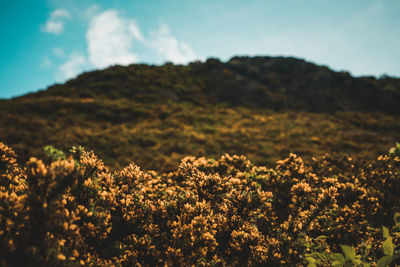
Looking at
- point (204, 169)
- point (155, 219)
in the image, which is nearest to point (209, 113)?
point (204, 169)

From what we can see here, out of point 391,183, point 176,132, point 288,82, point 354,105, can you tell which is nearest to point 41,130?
point 176,132

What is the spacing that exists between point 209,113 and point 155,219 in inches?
1053

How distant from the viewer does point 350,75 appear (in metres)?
44.4

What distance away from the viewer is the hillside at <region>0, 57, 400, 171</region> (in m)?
17.8

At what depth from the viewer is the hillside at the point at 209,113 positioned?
58.3 feet

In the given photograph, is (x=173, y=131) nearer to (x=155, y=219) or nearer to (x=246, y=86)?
(x=155, y=219)

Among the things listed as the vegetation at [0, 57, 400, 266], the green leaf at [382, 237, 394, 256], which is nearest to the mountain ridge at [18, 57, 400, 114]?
the vegetation at [0, 57, 400, 266]

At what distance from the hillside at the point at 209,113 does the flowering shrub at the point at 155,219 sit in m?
4.07

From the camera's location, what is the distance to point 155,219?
4445 millimetres

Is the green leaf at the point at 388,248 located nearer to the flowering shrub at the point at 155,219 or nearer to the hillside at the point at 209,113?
the flowering shrub at the point at 155,219

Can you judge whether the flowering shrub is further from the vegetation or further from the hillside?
the hillside

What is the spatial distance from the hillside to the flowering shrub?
4.07 metres

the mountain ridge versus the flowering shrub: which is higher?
the mountain ridge

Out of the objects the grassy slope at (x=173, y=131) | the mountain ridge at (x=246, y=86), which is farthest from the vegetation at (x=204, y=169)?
the mountain ridge at (x=246, y=86)
